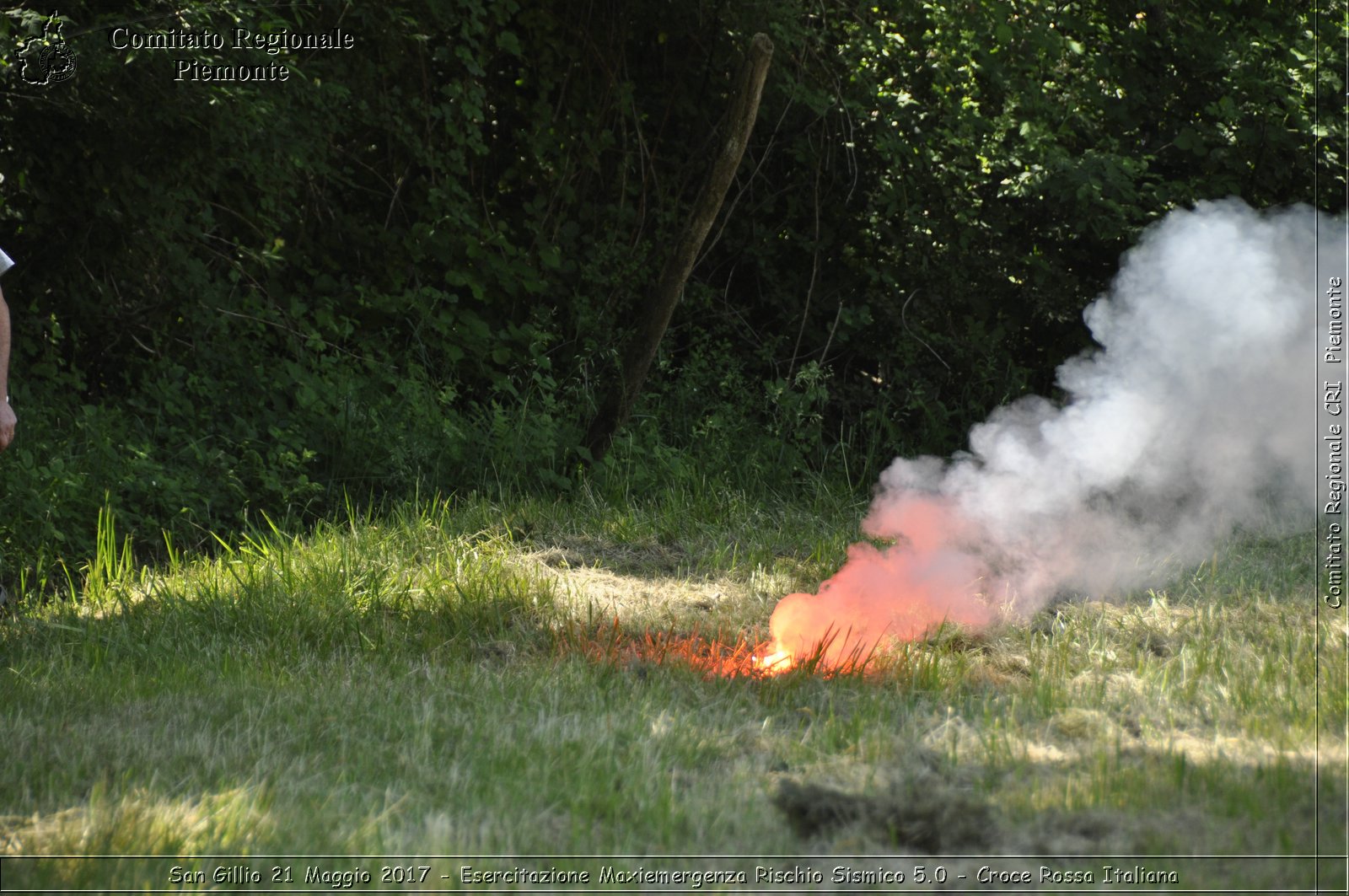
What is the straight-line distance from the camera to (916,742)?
3783mm

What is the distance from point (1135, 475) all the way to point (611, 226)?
4582 millimetres

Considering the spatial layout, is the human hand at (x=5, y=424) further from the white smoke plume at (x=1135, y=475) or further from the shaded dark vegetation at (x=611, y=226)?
the white smoke plume at (x=1135, y=475)

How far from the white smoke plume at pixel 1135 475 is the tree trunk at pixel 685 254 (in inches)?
63.8

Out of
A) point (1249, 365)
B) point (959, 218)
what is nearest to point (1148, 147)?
point (959, 218)

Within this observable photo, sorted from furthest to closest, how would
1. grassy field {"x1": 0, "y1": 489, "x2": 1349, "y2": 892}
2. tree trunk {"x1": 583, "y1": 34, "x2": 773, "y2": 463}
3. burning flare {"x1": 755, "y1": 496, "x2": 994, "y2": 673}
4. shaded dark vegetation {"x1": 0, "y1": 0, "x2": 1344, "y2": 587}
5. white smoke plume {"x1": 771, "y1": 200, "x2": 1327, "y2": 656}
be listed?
shaded dark vegetation {"x1": 0, "y1": 0, "x2": 1344, "y2": 587}
tree trunk {"x1": 583, "y1": 34, "x2": 773, "y2": 463}
white smoke plume {"x1": 771, "y1": 200, "x2": 1327, "y2": 656}
burning flare {"x1": 755, "y1": 496, "x2": 994, "y2": 673}
grassy field {"x1": 0, "y1": 489, "x2": 1349, "y2": 892}

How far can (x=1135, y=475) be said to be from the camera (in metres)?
5.93

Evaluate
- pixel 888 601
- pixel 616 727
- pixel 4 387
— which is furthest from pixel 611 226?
pixel 616 727

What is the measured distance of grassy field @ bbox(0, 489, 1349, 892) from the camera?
3.06 m

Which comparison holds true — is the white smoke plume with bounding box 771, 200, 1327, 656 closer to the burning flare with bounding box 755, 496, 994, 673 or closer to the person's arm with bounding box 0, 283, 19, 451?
the burning flare with bounding box 755, 496, 994, 673

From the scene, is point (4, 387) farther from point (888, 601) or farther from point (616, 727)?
point (888, 601)

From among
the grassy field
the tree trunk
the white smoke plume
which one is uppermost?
the tree trunk

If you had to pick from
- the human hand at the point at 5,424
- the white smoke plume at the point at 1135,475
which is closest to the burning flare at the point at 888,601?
the white smoke plume at the point at 1135,475

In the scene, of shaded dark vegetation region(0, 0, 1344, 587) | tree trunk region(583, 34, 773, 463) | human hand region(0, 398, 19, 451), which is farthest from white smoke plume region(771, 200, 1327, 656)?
human hand region(0, 398, 19, 451)

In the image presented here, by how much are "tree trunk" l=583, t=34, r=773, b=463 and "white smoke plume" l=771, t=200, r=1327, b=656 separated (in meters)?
1.62
